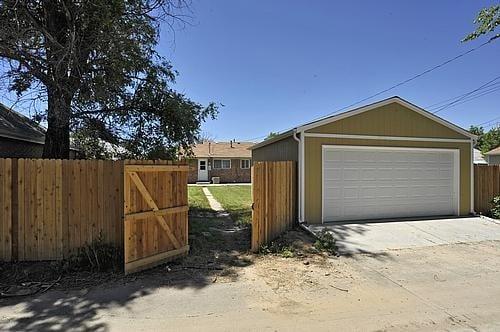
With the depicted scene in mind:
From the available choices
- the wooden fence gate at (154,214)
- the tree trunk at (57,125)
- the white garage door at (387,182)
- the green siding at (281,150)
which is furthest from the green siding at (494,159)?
the tree trunk at (57,125)

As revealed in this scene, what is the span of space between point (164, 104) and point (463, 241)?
27.9 ft

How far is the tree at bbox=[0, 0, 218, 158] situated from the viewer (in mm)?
7156

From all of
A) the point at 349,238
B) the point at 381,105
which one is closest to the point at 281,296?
the point at 349,238

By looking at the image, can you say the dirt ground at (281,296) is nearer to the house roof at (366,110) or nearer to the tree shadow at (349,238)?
the tree shadow at (349,238)

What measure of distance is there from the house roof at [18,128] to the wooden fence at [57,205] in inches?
134

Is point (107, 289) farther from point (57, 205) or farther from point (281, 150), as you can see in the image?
point (281, 150)

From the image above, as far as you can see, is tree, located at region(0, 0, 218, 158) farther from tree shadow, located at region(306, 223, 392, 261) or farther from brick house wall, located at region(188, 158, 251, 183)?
brick house wall, located at region(188, 158, 251, 183)

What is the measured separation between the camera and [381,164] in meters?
10.4

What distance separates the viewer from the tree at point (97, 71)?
7.16 meters

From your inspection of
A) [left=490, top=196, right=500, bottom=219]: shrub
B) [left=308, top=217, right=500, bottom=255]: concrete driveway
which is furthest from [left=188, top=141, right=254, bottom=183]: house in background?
[left=308, top=217, right=500, bottom=255]: concrete driveway

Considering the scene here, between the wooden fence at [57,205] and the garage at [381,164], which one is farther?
the garage at [381,164]

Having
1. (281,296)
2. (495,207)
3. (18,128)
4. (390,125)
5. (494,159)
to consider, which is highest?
(390,125)

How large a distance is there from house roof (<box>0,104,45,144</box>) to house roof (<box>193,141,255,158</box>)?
18.8m

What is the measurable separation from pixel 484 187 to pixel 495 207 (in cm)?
73
